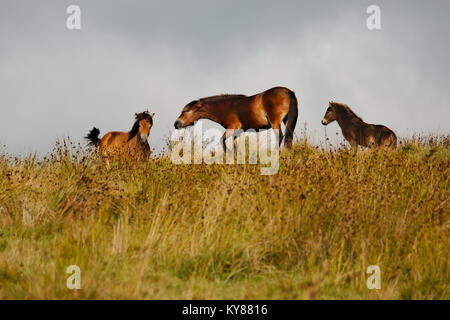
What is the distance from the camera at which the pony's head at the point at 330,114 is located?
568 inches

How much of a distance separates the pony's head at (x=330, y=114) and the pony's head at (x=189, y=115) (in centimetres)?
487

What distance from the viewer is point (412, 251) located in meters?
4.33

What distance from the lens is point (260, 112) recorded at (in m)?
11.4

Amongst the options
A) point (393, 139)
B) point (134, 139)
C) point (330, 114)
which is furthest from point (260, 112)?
point (393, 139)

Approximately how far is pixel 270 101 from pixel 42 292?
883 cm

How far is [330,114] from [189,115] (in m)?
5.17

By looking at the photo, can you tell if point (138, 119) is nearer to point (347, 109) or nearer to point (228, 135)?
point (228, 135)

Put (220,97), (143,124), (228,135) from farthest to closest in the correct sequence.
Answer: (220,97) → (228,135) → (143,124)

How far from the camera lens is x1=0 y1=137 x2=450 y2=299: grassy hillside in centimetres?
366

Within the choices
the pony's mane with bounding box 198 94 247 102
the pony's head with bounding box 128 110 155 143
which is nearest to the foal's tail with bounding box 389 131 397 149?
the pony's mane with bounding box 198 94 247 102

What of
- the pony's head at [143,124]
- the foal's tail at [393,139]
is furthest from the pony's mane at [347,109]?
the pony's head at [143,124]
